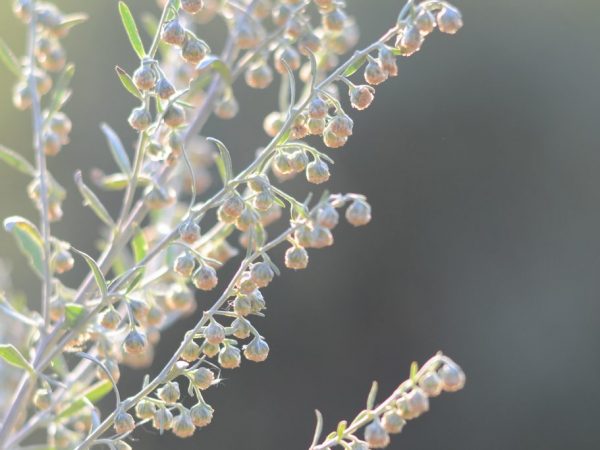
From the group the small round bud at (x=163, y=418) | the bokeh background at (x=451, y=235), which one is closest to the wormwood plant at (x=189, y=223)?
the small round bud at (x=163, y=418)

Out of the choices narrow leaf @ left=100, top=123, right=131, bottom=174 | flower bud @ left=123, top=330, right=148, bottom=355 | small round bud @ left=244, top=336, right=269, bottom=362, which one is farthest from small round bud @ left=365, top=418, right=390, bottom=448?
narrow leaf @ left=100, top=123, right=131, bottom=174

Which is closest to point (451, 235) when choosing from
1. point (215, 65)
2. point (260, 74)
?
point (260, 74)

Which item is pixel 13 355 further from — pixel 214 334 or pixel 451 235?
pixel 451 235

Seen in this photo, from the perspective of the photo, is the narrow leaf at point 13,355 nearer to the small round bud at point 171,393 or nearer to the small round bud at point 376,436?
the small round bud at point 171,393

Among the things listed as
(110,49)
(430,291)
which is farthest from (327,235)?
(110,49)

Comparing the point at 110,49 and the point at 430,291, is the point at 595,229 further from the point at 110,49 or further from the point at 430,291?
the point at 110,49
